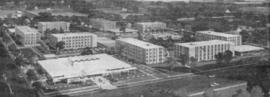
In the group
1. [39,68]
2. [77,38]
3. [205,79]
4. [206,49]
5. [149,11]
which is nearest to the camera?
[205,79]

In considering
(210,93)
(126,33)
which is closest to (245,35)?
(126,33)

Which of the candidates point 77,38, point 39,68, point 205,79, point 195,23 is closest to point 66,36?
point 77,38

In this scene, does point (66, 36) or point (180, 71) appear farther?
point (66, 36)

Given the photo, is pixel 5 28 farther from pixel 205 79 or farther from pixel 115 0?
pixel 205 79

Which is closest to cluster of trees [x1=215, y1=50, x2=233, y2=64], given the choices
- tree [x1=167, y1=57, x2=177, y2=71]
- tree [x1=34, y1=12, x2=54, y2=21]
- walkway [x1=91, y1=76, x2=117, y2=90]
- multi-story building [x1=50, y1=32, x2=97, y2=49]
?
tree [x1=167, y1=57, x2=177, y2=71]

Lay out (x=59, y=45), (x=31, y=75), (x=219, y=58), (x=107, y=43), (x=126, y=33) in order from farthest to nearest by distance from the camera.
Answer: (x=126, y=33)
(x=107, y=43)
(x=59, y=45)
(x=219, y=58)
(x=31, y=75)

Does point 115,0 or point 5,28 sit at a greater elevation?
point 115,0

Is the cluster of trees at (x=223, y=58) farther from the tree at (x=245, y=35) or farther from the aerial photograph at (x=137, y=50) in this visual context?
the tree at (x=245, y=35)

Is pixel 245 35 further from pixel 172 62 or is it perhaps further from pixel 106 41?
pixel 106 41
